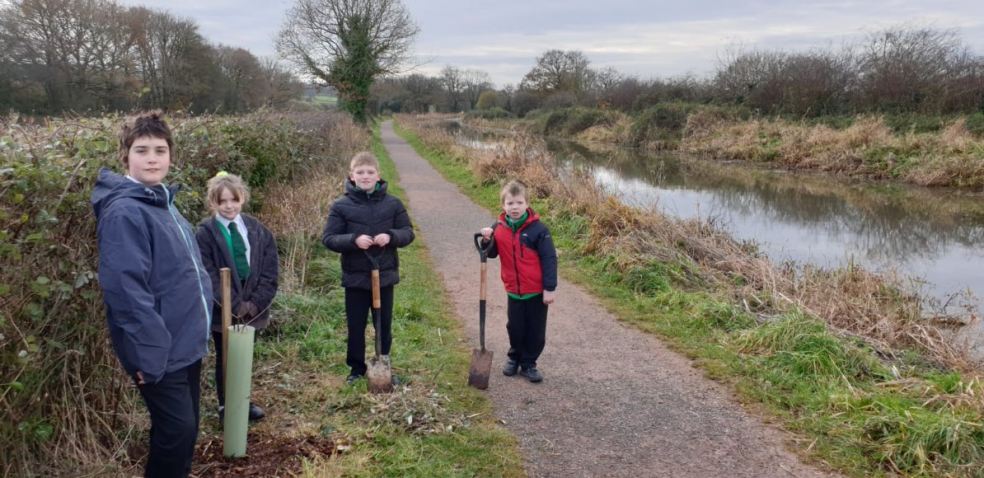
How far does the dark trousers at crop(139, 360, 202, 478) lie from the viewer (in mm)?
2713

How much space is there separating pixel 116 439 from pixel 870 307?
21.5 feet

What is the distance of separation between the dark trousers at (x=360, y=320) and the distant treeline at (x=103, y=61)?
7.78 m

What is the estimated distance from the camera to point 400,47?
118 feet

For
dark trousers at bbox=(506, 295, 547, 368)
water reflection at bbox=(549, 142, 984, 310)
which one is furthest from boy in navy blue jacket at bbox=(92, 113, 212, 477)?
water reflection at bbox=(549, 142, 984, 310)

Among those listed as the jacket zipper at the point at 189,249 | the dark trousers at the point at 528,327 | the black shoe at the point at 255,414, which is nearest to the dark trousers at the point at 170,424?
the jacket zipper at the point at 189,249

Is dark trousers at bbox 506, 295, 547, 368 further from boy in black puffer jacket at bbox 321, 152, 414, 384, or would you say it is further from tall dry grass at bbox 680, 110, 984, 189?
tall dry grass at bbox 680, 110, 984, 189

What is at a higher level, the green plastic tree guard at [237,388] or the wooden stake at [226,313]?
the wooden stake at [226,313]

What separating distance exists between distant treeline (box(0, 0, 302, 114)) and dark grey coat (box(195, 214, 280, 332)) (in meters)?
7.86

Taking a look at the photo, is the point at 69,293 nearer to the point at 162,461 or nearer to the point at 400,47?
the point at 162,461

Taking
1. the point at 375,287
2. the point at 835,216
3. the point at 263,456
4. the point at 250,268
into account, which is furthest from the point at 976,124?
the point at 263,456

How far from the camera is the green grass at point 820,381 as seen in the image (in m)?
3.70

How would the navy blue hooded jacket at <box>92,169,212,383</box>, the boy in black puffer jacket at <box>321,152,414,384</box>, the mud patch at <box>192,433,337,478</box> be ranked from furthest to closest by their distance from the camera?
the boy in black puffer jacket at <box>321,152,414,384</box> < the mud patch at <box>192,433,337,478</box> < the navy blue hooded jacket at <box>92,169,212,383</box>

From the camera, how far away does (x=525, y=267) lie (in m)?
4.75

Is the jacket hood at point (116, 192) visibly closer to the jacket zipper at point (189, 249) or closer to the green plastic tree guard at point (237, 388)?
the jacket zipper at point (189, 249)
